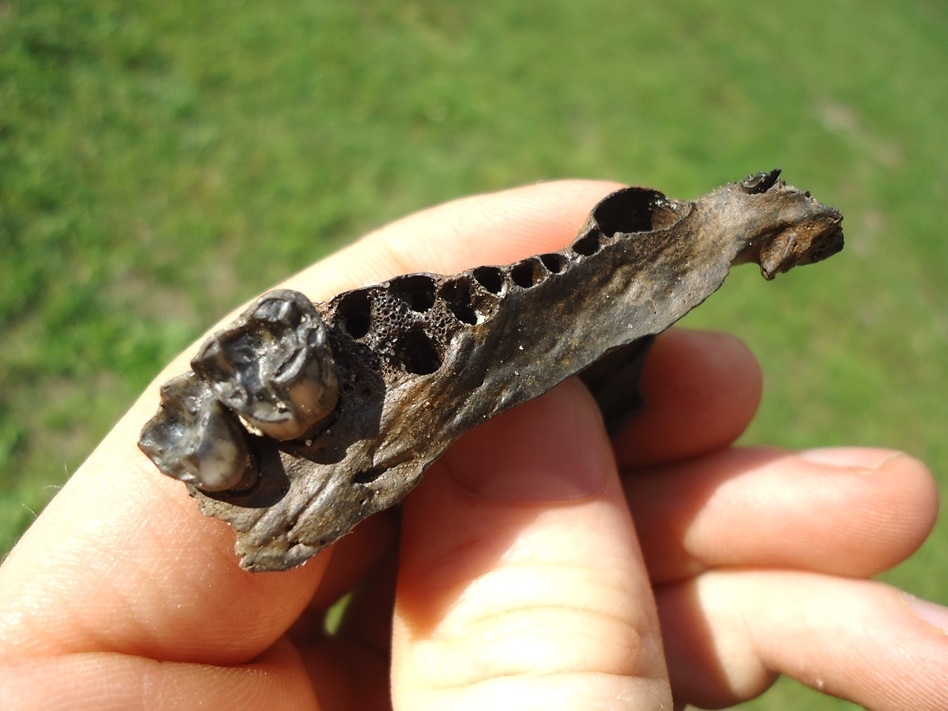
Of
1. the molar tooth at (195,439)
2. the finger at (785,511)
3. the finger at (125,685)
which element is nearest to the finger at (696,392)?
the finger at (785,511)

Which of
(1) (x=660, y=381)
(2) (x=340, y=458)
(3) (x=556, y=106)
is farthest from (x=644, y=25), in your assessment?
(2) (x=340, y=458)

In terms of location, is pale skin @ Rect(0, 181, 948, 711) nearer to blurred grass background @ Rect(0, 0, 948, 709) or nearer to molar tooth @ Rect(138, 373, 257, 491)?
molar tooth @ Rect(138, 373, 257, 491)

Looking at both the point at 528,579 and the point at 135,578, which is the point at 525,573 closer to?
the point at 528,579

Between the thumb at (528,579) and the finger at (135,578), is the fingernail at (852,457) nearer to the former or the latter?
the thumb at (528,579)

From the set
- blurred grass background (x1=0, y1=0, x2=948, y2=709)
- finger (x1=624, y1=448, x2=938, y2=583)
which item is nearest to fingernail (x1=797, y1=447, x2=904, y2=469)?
finger (x1=624, y1=448, x2=938, y2=583)

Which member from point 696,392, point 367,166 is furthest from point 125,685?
point 367,166
